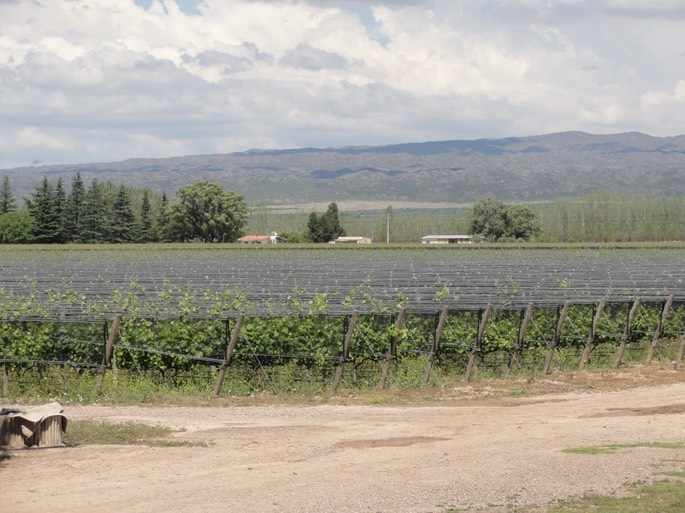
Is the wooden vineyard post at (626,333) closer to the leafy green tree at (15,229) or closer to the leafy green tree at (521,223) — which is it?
the leafy green tree at (15,229)

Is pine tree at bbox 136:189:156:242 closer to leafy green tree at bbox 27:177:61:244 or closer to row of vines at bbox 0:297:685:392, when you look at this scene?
leafy green tree at bbox 27:177:61:244

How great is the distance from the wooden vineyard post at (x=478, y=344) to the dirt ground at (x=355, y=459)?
3171 millimetres

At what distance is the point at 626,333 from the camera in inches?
1072

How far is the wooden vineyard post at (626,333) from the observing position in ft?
88.2

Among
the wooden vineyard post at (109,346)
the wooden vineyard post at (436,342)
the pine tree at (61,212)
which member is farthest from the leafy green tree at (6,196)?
the wooden vineyard post at (436,342)

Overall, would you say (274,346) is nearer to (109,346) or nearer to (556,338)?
(109,346)

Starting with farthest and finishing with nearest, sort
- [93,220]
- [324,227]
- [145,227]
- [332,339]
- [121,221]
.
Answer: [324,227] < [145,227] < [121,221] < [93,220] < [332,339]

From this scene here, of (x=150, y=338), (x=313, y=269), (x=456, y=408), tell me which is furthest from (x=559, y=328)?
(x=313, y=269)

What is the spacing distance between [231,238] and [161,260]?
226 ft

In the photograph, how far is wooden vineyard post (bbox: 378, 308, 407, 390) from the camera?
73.7ft

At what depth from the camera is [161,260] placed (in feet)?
251

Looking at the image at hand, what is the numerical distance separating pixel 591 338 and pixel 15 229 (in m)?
97.6

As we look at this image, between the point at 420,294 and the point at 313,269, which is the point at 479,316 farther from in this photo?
the point at 313,269

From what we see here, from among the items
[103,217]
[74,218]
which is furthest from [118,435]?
[103,217]
